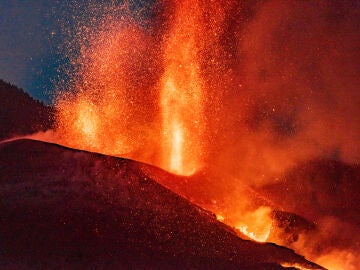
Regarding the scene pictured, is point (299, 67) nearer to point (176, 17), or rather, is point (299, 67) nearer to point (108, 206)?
point (176, 17)

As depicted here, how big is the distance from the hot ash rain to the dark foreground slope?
2.36ft

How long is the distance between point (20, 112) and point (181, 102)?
2177mm

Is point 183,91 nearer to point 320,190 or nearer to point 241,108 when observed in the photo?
point 241,108

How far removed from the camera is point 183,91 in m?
5.42

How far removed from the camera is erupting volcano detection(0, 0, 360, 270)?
4.99 metres

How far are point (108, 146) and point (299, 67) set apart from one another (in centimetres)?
305

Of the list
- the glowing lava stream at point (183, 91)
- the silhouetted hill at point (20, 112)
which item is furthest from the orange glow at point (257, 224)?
the silhouetted hill at point (20, 112)

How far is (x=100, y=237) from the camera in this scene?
3713 mm

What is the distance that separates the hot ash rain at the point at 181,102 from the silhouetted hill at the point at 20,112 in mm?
231

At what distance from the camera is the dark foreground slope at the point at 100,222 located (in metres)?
3.55

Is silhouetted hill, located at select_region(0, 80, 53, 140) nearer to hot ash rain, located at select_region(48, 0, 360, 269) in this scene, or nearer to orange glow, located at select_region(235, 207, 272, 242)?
hot ash rain, located at select_region(48, 0, 360, 269)

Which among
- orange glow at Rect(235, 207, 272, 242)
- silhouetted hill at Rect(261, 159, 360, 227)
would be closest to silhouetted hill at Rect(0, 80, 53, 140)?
orange glow at Rect(235, 207, 272, 242)

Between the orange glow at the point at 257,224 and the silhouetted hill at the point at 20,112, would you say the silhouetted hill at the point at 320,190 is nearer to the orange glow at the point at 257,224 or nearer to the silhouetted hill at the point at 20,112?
the orange glow at the point at 257,224

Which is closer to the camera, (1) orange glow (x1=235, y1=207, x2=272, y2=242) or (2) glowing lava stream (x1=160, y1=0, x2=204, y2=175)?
(1) orange glow (x1=235, y1=207, x2=272, y2=242)
